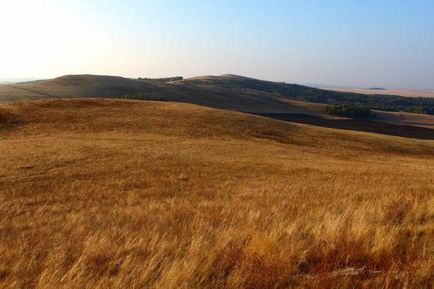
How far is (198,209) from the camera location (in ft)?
37.1

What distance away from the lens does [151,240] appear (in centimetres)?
625

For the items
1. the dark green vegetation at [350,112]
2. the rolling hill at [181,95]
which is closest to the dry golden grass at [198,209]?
the rolling hill at [181,95]

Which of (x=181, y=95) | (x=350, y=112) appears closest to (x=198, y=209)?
(x=350, y=112)

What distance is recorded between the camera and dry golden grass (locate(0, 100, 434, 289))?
→ 4.87 m

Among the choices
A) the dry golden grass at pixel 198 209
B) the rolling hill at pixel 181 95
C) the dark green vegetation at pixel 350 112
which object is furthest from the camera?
the dark green vegetation at pixel 350 112

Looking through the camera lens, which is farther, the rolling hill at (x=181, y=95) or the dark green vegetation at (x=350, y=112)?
the dark green vegetation at (x=350, y=112)

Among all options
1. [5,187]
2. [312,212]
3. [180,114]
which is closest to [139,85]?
[180,114]

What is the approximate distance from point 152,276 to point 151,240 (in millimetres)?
1551

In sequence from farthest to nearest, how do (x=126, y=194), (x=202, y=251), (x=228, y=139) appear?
(x=228, y=139), (x=126, y=194), (x=202, y=251)

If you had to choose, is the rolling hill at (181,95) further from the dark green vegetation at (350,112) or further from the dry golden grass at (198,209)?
the dry golden grass at (198,209)

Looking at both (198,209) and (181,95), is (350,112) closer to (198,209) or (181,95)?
(181,95)

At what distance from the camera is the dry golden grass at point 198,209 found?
16.0 ft

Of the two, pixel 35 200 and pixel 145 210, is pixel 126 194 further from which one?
pixel 145 210

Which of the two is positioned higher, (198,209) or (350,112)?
(198,209)
